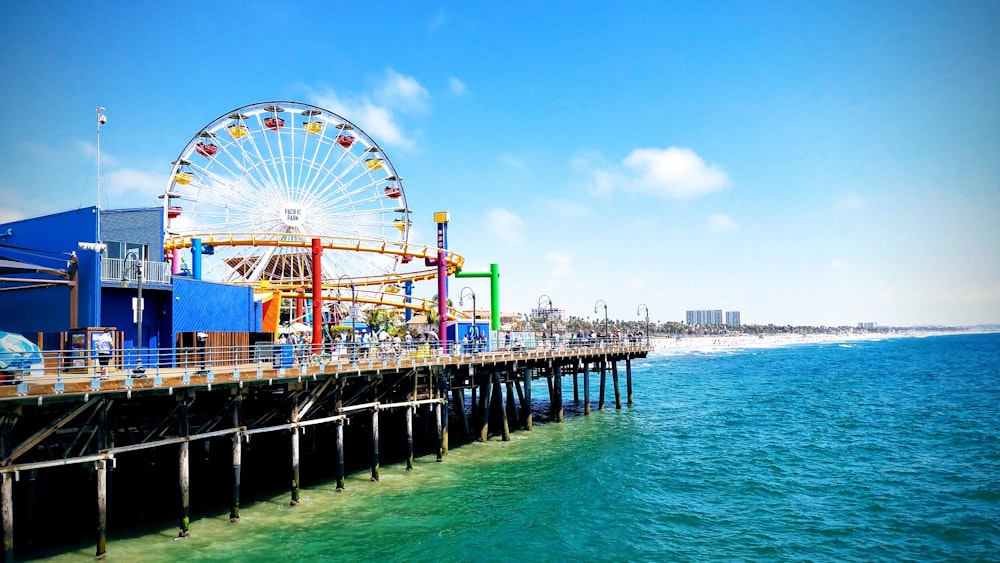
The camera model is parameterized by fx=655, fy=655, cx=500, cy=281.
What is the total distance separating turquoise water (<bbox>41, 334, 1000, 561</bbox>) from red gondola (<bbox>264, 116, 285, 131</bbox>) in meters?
28.3

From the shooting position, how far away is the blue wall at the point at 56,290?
2305 centimetres

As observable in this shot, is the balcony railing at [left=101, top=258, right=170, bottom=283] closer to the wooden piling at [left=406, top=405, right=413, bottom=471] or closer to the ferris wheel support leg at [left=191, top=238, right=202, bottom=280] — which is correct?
the ferris wheel support leg at [left=191, top=238, right=202, bottom=280]

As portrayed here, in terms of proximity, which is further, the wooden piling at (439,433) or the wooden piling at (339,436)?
the wooden piling at (439,433)

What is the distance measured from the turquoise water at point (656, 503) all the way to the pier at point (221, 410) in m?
1.59

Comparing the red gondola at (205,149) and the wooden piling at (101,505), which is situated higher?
the red gondola at (205,149)

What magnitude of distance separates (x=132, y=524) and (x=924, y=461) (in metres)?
35.8

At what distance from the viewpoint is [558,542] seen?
838 inches

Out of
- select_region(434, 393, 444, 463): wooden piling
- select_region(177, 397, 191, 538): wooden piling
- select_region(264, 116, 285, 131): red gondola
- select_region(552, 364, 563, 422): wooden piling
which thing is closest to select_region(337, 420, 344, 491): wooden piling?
select_region(434, 393, 444, 463): wooden piling

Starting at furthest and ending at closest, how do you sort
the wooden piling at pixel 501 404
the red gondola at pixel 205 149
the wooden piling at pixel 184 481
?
the red gondola at pixel 205 149, the wooden piling at pixel 501 404, the wooden piling at pixel 184 481

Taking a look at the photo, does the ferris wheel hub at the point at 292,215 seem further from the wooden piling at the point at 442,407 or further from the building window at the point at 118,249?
the wooden piling at the point at 442,407

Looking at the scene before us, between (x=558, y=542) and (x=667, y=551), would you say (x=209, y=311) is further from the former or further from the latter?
(x=667, y=551)

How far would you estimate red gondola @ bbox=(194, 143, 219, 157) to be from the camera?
45.8m

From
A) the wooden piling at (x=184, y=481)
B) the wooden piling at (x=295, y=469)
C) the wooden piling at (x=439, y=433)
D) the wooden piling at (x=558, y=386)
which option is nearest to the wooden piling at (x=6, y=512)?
the wooden piling at (x=184, y=481)

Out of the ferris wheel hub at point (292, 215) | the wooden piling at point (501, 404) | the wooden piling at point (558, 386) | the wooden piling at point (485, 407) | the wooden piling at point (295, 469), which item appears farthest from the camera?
the ferris wheel hub at point (292, 215)
